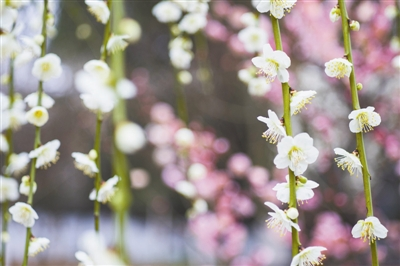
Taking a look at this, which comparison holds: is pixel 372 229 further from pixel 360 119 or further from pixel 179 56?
pixel 179 56

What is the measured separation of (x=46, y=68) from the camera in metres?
0.86

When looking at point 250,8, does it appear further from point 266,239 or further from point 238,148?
point 266,239

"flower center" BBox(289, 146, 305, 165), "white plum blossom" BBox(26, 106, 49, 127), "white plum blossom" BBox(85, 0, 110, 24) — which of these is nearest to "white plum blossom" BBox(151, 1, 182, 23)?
"white plum blossom" BBox(85, 0, 110, 24)

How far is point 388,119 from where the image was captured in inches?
105

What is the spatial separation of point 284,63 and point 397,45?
2.92ft

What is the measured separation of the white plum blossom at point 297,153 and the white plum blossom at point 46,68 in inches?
20.0

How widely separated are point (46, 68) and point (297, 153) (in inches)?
21.7

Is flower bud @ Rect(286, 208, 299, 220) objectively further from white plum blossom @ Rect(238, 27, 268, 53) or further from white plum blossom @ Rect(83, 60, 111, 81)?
white plum blossom @ Rect(238, 27, 268, 53)

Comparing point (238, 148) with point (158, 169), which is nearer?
point (238, 148)

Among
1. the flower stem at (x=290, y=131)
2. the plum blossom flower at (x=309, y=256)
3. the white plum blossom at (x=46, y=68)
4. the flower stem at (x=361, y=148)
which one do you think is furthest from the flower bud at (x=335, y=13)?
the white plum blossom at (x=46, y=68)

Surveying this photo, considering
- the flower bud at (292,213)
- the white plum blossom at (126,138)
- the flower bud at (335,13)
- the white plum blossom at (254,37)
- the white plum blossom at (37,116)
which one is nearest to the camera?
the white plum blossom at (126,138)

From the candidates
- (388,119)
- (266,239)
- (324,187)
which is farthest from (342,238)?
(266,239)

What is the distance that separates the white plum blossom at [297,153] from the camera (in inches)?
23.3

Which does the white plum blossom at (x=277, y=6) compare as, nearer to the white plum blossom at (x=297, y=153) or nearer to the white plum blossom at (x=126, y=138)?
the white plum blossom at (x=297, y=153)
